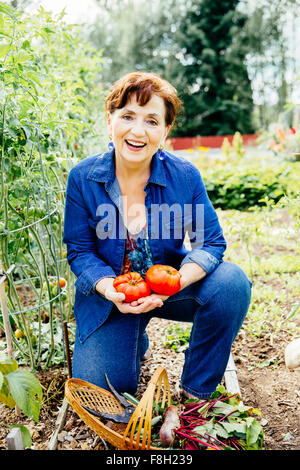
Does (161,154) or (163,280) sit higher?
(161,154)

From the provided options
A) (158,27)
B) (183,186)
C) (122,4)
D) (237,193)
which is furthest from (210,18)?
(183,186)

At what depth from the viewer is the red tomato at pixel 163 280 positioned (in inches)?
64.3

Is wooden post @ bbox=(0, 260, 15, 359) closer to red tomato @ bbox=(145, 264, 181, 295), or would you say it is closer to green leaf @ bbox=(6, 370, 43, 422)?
green leaf @ bbox=(6, 370, 43, 422)

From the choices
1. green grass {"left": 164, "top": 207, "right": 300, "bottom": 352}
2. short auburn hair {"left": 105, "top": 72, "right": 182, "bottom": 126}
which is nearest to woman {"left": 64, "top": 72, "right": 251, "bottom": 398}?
short auburn hair {"left": 105, "top": 72, "right": 182, "bottom": 126}

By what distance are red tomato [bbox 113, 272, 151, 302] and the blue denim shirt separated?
0.45 ft

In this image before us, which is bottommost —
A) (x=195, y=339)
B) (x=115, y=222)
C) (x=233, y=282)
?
(x=195, y=339)

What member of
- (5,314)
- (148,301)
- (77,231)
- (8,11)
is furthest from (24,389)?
(8,11)

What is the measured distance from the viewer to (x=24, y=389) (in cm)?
124

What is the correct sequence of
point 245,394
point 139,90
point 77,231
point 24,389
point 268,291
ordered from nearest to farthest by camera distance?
point 24,389 → point 139,90 → point 77,231 → point 245,394 → point 268,291

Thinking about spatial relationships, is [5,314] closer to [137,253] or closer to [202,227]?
[137,253]

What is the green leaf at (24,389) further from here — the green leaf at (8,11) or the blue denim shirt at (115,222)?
the green leaf at (8,11)

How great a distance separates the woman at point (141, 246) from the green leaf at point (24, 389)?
47cm

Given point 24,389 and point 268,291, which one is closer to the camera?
point 24,389

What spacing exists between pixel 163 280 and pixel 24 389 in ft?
2.16
